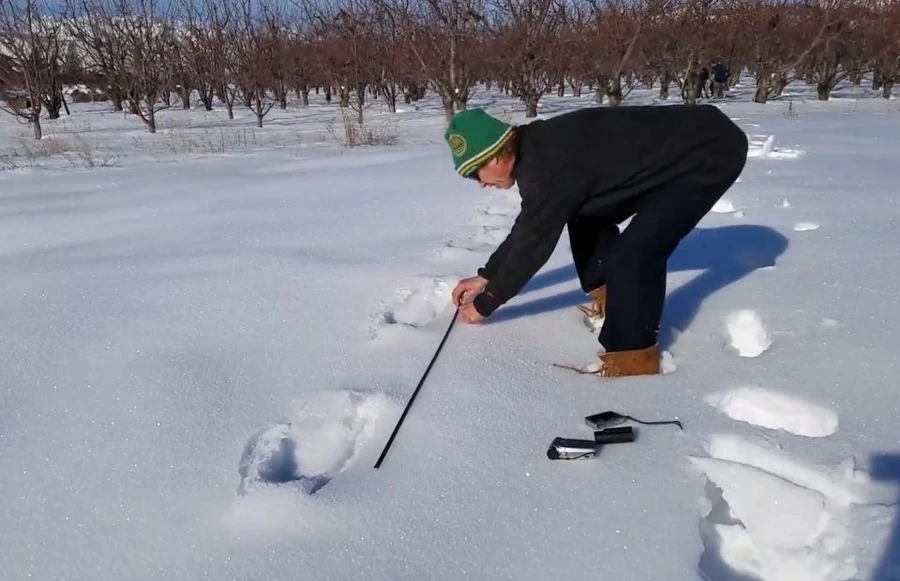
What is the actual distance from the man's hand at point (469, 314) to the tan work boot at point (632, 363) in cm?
40

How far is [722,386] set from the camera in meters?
1.59

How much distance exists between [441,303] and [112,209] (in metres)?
2.35

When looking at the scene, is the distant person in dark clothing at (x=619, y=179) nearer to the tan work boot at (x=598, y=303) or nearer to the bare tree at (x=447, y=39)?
the tan work boot at (x=598, y=303)

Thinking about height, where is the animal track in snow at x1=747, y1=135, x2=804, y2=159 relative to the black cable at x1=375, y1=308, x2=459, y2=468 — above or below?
above

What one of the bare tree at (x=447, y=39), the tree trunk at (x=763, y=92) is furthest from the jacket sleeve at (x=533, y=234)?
the tree trunk at (x=763, y=92)

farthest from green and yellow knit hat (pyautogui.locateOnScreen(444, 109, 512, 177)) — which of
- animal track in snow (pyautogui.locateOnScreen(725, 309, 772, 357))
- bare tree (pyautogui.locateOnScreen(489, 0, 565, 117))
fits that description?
bare tree (pyautogui.locateOnScreen(489, 0, 565, 117))

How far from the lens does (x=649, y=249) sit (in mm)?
1632

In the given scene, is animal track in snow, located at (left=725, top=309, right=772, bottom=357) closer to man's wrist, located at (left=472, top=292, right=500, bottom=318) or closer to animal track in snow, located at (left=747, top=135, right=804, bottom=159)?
man's wrist, located at (left=472, top=292, right=500, bottom=318)

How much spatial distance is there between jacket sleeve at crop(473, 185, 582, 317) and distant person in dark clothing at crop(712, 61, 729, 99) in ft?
49.9

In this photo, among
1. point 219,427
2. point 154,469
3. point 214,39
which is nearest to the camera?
point 154,469

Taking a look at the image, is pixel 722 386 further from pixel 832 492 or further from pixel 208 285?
pixel 208 285

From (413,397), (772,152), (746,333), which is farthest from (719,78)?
(413,397)

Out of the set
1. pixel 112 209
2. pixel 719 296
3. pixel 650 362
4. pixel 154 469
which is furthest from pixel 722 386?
pixel 112 209

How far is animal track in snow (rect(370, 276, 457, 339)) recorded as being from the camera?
6.83 ft
